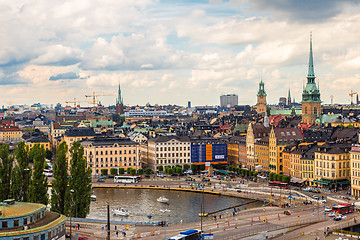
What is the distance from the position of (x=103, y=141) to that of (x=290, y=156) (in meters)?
49.8

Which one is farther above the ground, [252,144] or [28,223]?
[252,144]

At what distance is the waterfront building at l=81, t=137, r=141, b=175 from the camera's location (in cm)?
14288

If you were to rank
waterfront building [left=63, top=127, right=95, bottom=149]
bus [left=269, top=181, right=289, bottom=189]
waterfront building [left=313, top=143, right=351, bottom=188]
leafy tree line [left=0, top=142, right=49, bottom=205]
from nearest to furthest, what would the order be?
leafy tree line [left=0, top=142, right=49, bottom=205]
waterfront building [left=313, top=143, right=351, bottom=188]
bus [left=269, top=181, right=289, bottom=189]
waterfront building [left=63, top=127, right=95, bottom=149]

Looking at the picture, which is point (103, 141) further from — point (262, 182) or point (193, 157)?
point (262, 182)

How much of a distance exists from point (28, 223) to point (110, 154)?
3472 inches

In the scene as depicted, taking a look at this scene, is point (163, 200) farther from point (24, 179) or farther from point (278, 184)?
point (24, 179)

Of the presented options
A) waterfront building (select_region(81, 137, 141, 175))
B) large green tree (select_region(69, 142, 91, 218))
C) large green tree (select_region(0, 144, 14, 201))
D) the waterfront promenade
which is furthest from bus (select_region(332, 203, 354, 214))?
waterfront building (select_region(81, 137, 141, 175))

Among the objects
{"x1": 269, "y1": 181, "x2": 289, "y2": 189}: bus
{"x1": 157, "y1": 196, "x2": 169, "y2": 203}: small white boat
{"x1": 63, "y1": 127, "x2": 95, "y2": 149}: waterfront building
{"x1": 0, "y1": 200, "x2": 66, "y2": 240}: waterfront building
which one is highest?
{"x1": 63, "y1": 127, "x2": 95, "y2": 149}: waterfront building

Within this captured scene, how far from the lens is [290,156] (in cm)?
12950

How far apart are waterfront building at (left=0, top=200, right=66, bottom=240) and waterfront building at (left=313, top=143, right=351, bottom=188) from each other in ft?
223

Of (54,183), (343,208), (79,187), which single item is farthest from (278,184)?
(54,183)

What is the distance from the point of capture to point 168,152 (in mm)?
149750

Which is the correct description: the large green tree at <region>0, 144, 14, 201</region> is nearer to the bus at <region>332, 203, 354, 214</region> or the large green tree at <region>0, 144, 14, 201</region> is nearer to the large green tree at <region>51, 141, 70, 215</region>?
the large green tree at <region>51, 141, 70, 215</region>

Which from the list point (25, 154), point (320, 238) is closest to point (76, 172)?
point (25, 154)
